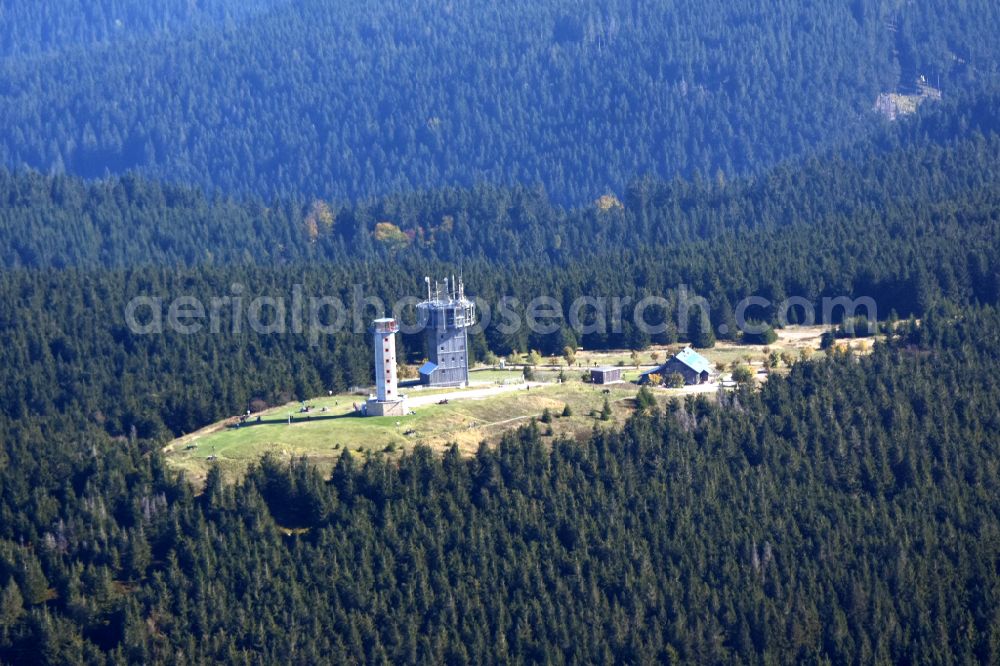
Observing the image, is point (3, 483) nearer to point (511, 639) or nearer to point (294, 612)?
point (294, 612)

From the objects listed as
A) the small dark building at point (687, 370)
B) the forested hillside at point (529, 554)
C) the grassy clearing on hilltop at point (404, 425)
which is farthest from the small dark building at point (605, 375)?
the forested hillside at point (529, 554)

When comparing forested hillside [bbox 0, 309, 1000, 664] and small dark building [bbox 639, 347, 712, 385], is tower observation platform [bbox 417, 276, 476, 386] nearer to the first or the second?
small dark building [bbox 639, 347, 712, 385]

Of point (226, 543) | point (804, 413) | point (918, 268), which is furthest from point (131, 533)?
point (918, 268)

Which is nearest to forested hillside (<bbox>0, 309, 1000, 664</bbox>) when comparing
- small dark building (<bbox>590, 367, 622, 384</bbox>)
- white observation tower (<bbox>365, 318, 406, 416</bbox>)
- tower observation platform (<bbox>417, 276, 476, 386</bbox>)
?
white observation tower (<bbox>365, 318, 406, 416</bbox>)

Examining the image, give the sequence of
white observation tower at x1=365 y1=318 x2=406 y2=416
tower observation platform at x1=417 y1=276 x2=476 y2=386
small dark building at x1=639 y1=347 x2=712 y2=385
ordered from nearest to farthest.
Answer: white observation tower at x1=365 y1=318 x2=406 y2=416 < tower observation platform at x1=417 y1=276 x2=476 y2=386 < small dark building at x1=639 y1=347 x2=712 y2=385

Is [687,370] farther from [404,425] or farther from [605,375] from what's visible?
[404,425]

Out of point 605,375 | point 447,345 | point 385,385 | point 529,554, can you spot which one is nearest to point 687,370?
point 605,375
